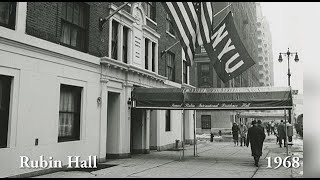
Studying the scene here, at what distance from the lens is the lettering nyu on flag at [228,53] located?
1552cm

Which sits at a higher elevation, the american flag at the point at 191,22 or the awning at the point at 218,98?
the american flag at the point at 191,22

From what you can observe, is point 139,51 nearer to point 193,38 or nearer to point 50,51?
point 193,38

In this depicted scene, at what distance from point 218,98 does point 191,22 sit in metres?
3.77

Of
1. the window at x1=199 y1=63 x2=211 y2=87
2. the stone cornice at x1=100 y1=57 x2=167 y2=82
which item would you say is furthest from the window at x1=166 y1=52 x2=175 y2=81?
the window at x1=199 y1=63 x2=211 y2=87

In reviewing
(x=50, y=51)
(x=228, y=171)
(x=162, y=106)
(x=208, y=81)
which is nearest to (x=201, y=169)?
(x=228, y=171)

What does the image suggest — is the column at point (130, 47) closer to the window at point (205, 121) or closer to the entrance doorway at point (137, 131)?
the entrance doorway at point (137, 131)

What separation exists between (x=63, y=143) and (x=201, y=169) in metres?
5.22

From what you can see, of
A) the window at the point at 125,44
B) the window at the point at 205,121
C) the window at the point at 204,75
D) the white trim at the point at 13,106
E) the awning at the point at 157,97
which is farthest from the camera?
the window at the point at 205,121

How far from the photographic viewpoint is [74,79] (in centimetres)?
1360

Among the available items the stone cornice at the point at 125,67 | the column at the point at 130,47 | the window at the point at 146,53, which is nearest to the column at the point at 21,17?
the stone cornice at the point at 125,67

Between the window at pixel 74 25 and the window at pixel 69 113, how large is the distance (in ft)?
5.90

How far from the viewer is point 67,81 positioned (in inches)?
520

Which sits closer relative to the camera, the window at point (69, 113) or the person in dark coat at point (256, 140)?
the window at point (69, 113)

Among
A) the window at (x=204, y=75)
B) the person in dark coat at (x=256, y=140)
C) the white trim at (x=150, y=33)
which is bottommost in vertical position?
the person in dark coat at (x=256, y=140)
